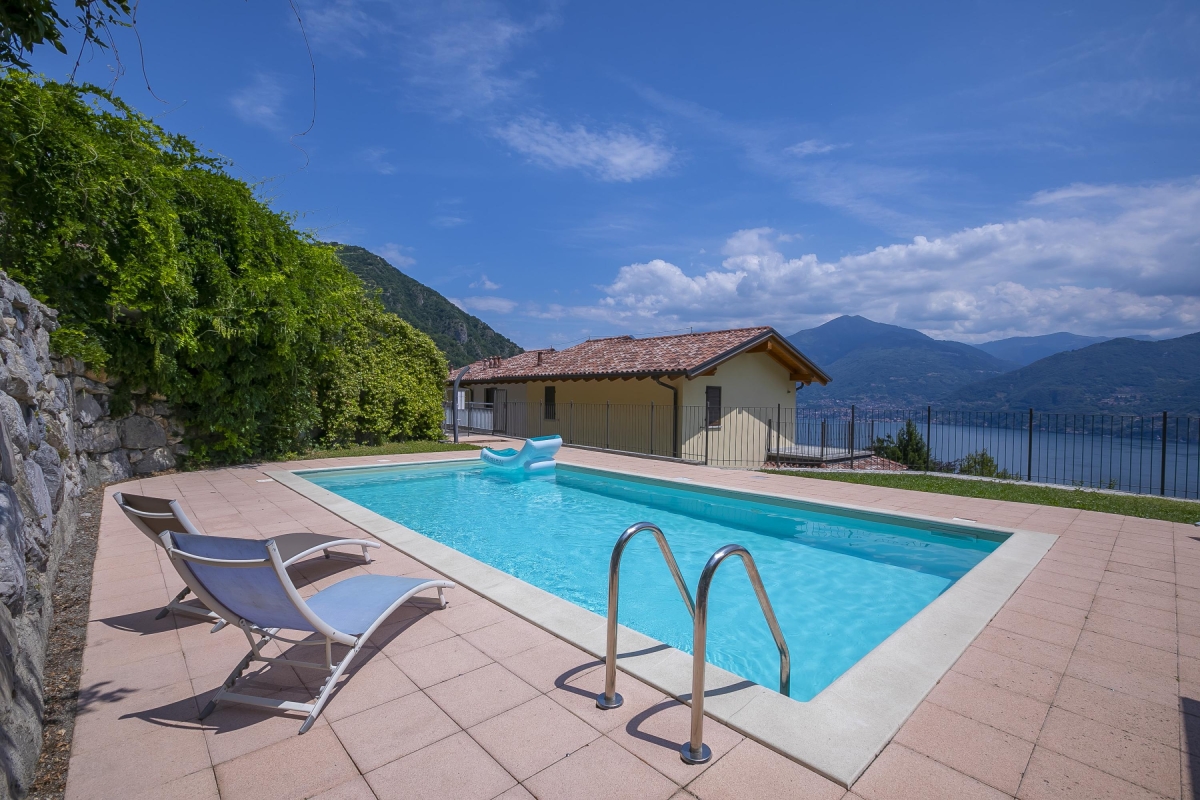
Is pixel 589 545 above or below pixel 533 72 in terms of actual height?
below

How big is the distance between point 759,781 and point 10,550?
3882mm

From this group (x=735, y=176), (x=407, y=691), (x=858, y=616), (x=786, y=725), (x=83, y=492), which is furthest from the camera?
(x=735, y=176)

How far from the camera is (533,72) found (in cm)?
1136

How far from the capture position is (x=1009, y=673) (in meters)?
3.13

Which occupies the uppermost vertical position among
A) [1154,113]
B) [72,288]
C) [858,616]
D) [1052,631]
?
[1154,113]

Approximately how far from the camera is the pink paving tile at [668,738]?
225 cm

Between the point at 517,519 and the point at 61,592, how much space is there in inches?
209

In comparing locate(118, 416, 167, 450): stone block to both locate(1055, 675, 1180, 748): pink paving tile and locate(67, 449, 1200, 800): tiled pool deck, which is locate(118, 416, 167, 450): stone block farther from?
locate(1055, 675, 1180, 748): pink paving tile

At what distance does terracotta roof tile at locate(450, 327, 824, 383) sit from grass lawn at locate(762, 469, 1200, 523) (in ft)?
21.4

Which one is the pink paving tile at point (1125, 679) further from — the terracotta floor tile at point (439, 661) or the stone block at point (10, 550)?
the stone block at point (10, 550)

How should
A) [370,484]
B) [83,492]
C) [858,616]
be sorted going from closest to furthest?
[858,616] < [83,492] < [370,484]

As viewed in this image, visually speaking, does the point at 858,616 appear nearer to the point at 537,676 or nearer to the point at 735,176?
the point at 537,676

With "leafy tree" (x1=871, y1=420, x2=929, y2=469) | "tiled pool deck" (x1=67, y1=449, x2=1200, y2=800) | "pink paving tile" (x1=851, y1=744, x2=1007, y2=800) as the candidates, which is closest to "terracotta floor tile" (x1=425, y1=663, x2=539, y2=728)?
"tiled pool deck" (x1=67, y1=449, x2=1200, y2=800)

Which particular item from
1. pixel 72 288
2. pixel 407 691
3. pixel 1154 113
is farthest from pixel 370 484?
pixel 1154 113
